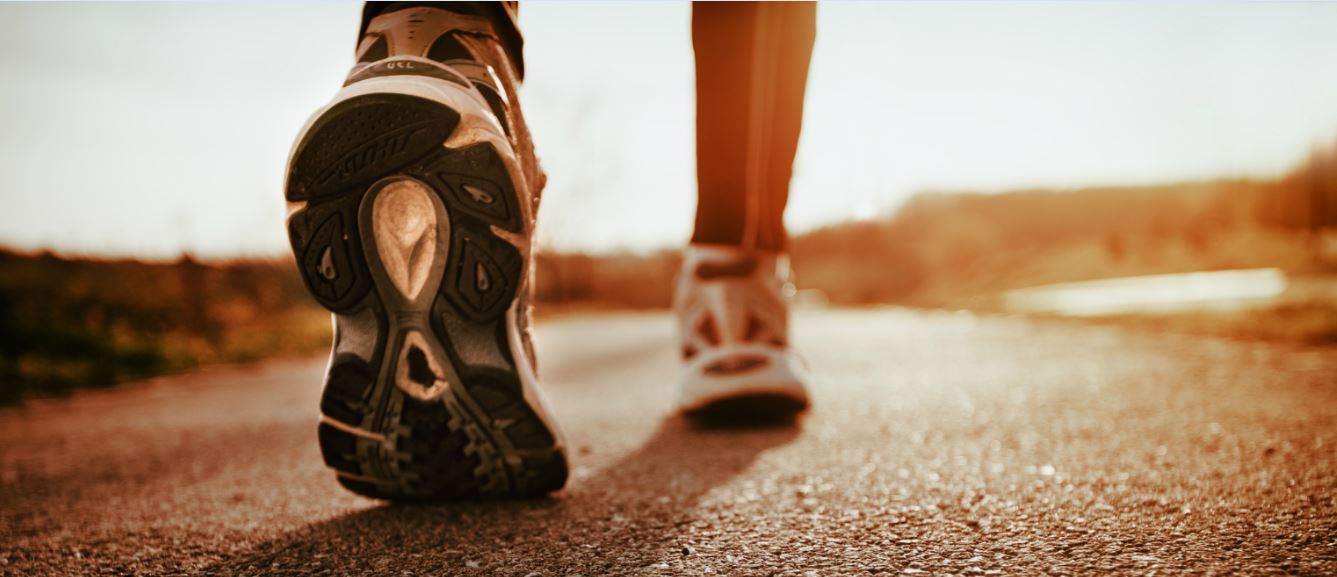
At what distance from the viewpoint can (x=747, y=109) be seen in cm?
148

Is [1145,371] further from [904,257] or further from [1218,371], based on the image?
[904,257]

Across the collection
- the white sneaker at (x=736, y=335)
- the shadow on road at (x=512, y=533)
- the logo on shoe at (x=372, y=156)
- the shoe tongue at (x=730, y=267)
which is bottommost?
the shadow on road at (x=512, y=533)

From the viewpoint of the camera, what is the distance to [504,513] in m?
0.86

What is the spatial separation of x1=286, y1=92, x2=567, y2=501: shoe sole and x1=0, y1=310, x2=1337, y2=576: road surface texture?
0.06m

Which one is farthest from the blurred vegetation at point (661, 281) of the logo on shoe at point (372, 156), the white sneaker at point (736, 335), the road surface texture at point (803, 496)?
the logo on shoe at point (372, 156)

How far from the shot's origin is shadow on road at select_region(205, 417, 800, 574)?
2.30ft

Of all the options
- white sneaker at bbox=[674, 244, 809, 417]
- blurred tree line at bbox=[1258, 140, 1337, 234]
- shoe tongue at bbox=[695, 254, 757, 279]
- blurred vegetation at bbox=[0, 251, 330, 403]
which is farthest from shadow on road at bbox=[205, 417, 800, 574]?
blurred tree line at bbox=[1258, 140, 1337, 234]

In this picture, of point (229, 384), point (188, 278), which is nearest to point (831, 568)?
point (229, 384)

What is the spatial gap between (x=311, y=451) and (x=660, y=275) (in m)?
24.3

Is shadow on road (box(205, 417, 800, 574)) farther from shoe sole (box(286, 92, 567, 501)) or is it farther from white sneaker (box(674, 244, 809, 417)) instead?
white sneaker (box(674, 244, 809, 417))

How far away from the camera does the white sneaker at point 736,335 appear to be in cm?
143

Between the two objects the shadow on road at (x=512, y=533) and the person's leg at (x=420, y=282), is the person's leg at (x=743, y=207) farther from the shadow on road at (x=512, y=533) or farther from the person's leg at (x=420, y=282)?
the person's leg at (x=420, y=282)

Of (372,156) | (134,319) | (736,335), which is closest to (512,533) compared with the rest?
(372,156)

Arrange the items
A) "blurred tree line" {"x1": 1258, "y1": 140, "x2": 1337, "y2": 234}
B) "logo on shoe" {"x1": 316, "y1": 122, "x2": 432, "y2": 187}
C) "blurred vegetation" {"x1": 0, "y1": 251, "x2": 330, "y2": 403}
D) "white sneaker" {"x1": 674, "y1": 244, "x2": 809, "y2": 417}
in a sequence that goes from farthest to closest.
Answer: "blurred tree line" {"x1": 1258, "y1": 140, "x2": 1337, "y2": 234} → "blurred vegetation" {"x1": 0, "y1": 251, "x2": 330, "y2": 403} → "white sneaker" {"x1": 674, "y1": 244, "x2": 809, "y2": 417} → "logo on shoe" {"x1": 316, "y1": 122, "x2": 432, "y2": 187}
